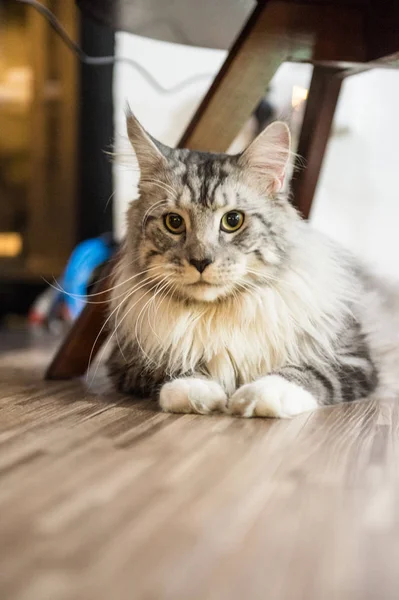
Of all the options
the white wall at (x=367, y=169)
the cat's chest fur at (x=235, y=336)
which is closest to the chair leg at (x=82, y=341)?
the cat's chest fur at (x=235, y=336)

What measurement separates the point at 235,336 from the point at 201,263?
0.60ft

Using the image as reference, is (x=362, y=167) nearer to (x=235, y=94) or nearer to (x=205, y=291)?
(x=235, y=94)

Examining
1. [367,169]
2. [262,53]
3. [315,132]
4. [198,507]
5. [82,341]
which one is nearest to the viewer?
[198,507]

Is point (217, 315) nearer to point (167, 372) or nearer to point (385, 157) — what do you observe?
point (167, 372)

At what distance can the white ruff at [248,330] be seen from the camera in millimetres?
1407

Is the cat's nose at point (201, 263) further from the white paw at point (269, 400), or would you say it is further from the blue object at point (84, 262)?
the blue object at point (84, 262)

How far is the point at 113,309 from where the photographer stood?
1559 mm

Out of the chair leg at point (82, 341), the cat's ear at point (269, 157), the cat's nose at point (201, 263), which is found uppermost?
the cat's ear at point (269, 157)

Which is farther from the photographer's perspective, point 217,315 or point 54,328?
point 54,328

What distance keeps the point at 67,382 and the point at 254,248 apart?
0.65 m

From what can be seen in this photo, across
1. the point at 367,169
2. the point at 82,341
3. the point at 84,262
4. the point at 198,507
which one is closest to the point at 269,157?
the point at 82,341

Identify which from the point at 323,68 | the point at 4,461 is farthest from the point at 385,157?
the point at 4,461

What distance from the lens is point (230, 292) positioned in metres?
1.38

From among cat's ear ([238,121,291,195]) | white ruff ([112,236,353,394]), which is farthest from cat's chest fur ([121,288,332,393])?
cat's ear ([238,121,291,195])
